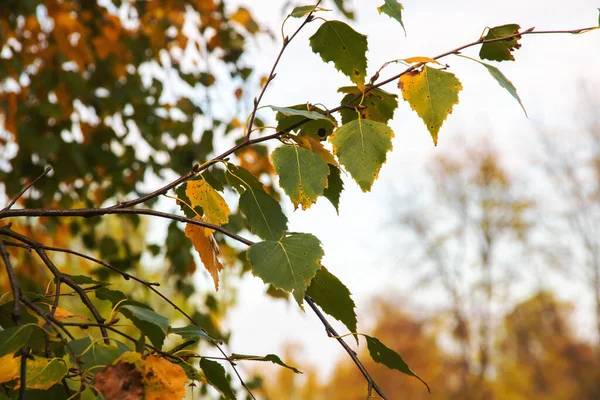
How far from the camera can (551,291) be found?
44.2ft

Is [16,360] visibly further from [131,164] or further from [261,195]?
[131,164]

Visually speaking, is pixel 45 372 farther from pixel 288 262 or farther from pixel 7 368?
pixel 288 262

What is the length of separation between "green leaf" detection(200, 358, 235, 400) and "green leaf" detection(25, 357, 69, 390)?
0.44ft

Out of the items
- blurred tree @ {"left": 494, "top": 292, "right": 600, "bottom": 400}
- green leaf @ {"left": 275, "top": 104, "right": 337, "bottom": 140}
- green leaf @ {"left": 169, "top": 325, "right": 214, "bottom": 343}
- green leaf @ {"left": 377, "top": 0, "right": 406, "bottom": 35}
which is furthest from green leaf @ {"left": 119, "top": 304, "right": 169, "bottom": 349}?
blurred tree @ {"left": 494, "top": 292, "right": 600, "bottom": 400}

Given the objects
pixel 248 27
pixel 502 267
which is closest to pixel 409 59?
pixel 248 27

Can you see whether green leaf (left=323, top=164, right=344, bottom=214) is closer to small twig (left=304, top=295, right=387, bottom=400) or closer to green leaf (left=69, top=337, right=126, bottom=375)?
small twig (left=304, top=295, right=387, bottom=400)

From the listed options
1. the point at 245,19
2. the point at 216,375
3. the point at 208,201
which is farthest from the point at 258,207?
the point at 245,19

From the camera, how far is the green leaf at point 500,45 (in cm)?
64

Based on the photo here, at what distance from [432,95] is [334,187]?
144 mm

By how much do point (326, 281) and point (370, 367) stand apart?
13392 millimetres

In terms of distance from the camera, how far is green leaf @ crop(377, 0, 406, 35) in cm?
60

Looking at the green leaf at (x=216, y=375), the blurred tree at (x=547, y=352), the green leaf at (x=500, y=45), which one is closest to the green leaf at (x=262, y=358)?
the green leaf at (x=216, y=375)

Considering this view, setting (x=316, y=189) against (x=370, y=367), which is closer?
(x=316, y=189)

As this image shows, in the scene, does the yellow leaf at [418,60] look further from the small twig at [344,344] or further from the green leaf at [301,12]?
the small twig at [344,344]
